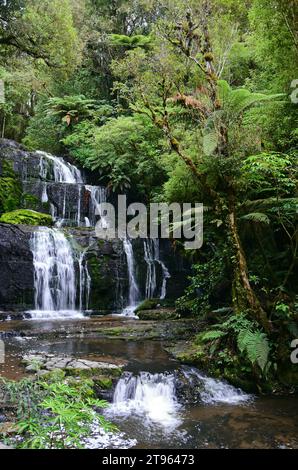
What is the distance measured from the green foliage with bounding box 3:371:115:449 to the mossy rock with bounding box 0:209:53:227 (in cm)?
941

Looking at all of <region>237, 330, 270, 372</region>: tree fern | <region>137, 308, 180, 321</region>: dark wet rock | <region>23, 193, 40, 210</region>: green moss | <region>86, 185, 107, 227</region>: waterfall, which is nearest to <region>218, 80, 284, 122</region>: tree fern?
<region>237, 330, 270, 372</region>: tree fern

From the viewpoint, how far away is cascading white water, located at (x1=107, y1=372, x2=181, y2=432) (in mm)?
5695

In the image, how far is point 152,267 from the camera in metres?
14.6

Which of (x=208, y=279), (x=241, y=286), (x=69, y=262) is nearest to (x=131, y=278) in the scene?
(x=69, y=262)

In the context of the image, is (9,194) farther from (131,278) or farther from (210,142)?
(210,142)

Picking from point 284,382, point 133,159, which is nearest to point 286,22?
point 284,382

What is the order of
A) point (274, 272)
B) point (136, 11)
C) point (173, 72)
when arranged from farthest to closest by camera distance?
1. point (136, 11)
2. point (173, 72)
3. point (274, 272)

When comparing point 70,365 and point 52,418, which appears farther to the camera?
point 70,365

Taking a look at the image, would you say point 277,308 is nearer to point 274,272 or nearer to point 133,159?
point 274,272

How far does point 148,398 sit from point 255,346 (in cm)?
177

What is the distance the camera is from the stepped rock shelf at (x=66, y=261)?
41.2ft

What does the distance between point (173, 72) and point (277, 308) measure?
5.12 m

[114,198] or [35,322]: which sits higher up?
[114,198]

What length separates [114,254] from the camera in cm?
1411
